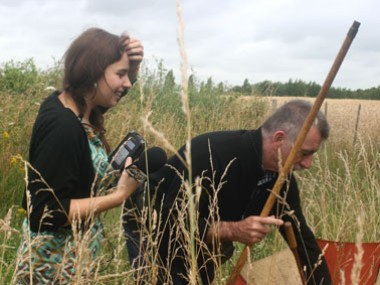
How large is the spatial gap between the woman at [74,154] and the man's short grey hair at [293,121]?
67 cm

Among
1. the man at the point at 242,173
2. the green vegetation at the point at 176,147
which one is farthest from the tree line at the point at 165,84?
the man at the point at 242,173

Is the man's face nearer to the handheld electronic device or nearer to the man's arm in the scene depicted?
the man's arm

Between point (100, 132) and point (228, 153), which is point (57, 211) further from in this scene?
point (228, 153)

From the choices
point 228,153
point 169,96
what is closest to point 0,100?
point 169,96

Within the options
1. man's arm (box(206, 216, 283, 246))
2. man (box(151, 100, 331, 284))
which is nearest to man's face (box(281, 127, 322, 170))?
man (box(151, 100, 331, 284))

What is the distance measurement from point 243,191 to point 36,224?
3.28 ft

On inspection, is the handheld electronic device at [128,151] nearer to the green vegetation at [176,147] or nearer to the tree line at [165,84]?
the green vegetation at [176,147]

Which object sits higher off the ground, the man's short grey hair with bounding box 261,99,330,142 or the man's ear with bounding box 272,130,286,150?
the man's short grey hair with bounding box 261,99,330,142

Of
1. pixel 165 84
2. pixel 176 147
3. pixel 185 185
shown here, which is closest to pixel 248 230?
pixel 185 185

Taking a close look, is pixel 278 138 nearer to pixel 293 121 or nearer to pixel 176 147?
pixel 293 121

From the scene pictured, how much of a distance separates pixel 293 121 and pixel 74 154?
993mm

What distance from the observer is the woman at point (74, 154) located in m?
1.75

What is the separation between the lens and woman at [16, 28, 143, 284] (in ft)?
5.74

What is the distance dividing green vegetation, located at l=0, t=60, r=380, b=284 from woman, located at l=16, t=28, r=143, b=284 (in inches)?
5.1
